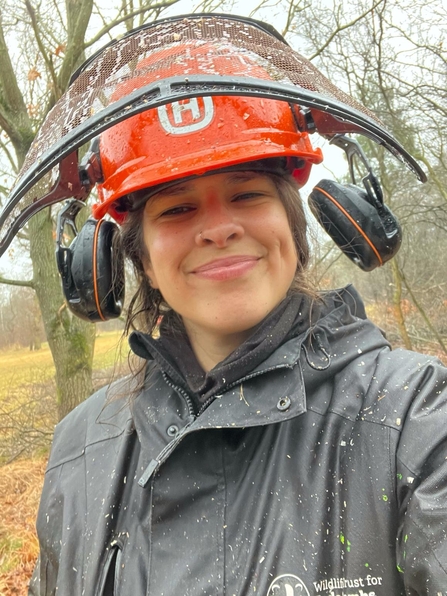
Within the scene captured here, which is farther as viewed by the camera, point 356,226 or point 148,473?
point 356,226

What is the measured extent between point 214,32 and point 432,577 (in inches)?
55.7

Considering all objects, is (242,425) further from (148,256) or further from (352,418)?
(148,256)

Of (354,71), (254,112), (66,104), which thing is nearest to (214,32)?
(254,112)

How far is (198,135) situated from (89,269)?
0.63 m

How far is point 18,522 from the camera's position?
5.21 metres

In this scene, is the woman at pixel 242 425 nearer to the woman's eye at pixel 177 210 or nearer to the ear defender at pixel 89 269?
the woman's eye at pixel 177 210

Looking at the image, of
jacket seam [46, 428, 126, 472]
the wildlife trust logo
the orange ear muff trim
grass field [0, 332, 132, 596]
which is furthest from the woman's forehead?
grass field [0, 332, 132, 596]

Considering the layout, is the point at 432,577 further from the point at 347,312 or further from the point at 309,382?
the point at 347,312

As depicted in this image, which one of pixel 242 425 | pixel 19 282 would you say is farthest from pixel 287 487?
pixel 19 282

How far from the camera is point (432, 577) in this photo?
88 centimetres

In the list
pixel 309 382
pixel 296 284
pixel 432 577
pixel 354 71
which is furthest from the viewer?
pixel 354 71

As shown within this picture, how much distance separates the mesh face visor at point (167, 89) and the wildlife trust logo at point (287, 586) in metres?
1.00

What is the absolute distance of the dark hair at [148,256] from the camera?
1.52 m

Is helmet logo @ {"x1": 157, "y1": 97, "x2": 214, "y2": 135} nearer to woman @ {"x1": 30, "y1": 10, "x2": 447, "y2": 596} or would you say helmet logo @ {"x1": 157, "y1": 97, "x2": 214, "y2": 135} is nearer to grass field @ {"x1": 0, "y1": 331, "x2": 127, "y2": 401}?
woman @ {"x1": 30, "y1": 10, "x2": 447, "y2": 596}
